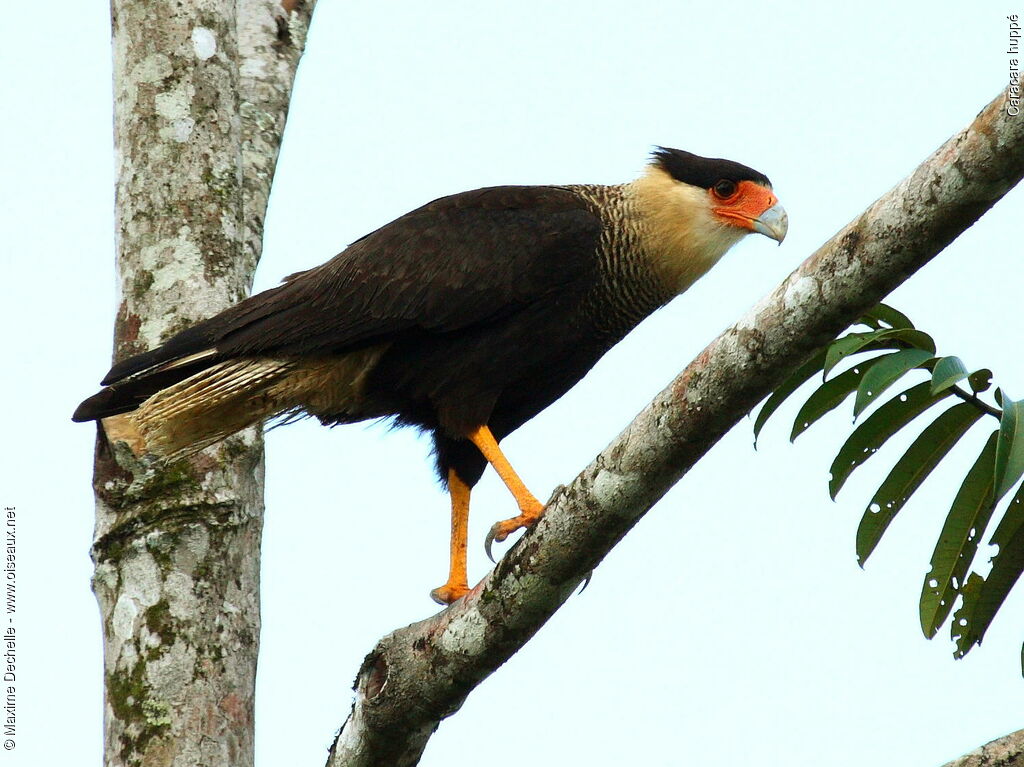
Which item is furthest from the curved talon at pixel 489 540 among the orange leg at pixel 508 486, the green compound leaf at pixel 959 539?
the green compound leaf at pixel 959 539

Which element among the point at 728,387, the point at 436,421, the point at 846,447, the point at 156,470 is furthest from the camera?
the point at 436,421

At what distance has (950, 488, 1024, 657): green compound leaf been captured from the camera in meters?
2.83

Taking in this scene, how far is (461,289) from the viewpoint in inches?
165

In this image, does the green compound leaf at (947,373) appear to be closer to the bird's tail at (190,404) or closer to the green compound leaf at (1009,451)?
the green compound leaf at (1009,451)

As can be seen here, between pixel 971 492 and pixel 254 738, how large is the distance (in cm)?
202

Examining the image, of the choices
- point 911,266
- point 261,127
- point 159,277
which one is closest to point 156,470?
point 159,277

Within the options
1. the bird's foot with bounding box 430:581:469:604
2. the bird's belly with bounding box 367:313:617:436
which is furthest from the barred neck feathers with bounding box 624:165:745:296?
the bird's foot with bounding box 430:581:469:604

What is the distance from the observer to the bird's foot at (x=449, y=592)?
445cm

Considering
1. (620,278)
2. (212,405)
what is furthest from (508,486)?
(212,405)

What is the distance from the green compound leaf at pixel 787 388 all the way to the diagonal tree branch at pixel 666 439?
10.9 inches

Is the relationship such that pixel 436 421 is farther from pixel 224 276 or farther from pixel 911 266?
pixel 911 266

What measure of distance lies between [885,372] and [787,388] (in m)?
0.38

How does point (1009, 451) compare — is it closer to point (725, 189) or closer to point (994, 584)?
point (994, 584)

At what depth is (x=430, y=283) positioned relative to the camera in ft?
13.8
